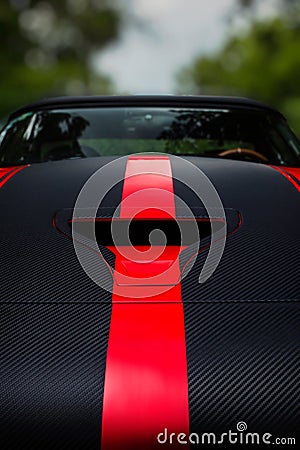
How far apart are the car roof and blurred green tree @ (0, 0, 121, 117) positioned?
87.9 feet

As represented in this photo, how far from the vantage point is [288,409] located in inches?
60.2

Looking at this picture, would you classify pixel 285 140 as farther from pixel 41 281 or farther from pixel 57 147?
pixel 41 281

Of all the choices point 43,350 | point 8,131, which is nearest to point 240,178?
point 43,350

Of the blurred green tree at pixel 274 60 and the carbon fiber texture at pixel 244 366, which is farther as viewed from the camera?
the blurred green tree at pixel 274 60

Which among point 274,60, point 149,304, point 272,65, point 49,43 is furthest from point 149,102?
point 49,43

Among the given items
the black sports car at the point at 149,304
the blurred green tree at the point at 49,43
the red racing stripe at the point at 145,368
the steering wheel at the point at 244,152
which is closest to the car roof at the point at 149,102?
the steering wheel at the point at 244,152

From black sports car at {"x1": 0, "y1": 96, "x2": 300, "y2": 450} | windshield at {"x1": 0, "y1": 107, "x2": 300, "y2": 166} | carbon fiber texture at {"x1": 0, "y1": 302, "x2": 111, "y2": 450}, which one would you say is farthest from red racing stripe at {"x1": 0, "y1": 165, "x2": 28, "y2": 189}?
carbon fiber texture at {"x1": 0, "y1": 302, "x2": 111, "y2": 450}

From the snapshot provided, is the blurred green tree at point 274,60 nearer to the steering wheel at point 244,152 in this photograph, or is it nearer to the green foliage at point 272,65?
the green foliage at point 272,65

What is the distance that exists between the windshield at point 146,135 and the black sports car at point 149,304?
45 centimetres

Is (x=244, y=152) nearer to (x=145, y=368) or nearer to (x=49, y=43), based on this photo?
(x=145, y=368)

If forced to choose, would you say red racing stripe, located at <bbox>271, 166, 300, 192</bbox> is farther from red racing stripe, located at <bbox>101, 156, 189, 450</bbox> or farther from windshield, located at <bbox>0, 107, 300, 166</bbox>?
red racing stripe, located at <bbox>101, 156, 189, 450</bbox>

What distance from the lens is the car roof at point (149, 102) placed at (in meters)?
3.14

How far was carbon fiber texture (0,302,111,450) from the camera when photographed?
1.51 meters

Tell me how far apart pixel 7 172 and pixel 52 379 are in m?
1.14
